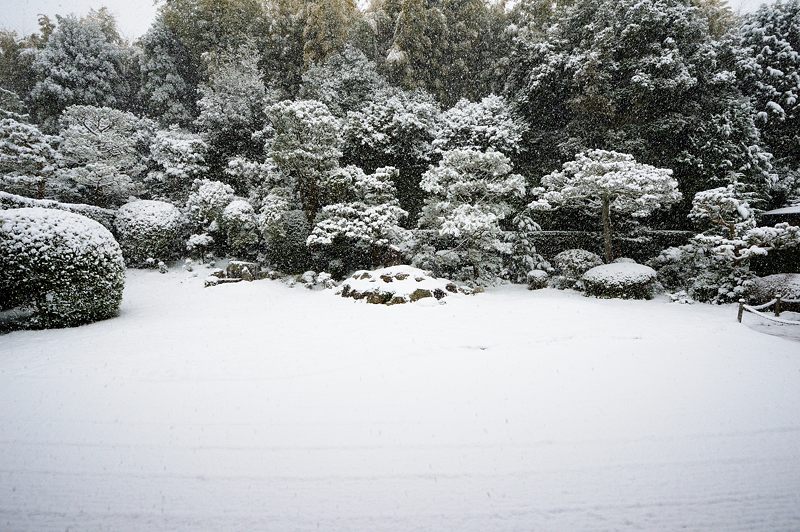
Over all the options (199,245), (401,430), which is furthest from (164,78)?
(401,430)

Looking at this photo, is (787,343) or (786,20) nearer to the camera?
(787,343)

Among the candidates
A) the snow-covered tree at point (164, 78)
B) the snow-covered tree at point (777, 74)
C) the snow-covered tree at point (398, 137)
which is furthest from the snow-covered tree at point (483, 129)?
the snow-covered tree at point (164, 78)

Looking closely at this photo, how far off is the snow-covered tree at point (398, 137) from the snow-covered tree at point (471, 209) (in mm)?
3083

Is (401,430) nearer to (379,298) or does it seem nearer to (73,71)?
(379,298)

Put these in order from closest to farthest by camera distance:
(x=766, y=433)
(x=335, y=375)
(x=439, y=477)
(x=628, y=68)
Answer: (x=439, y=477)
(x=766, y=433)
(x=335, y=375)
(x=628, y=68)

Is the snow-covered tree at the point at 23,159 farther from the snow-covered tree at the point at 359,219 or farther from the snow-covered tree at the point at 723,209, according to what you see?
the snow-covered tree at the point at 723,209

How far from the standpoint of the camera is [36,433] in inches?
103

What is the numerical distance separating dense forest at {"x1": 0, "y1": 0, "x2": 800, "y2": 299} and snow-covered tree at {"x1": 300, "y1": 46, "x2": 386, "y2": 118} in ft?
0.29

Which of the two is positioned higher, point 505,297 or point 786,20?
point 786,20

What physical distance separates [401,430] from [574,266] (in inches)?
310

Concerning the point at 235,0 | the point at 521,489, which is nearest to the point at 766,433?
the point at 521,489

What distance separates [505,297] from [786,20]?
46.4ft

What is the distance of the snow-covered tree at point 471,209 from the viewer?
8.84 metres

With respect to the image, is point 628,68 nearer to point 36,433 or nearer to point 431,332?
point 431,332
